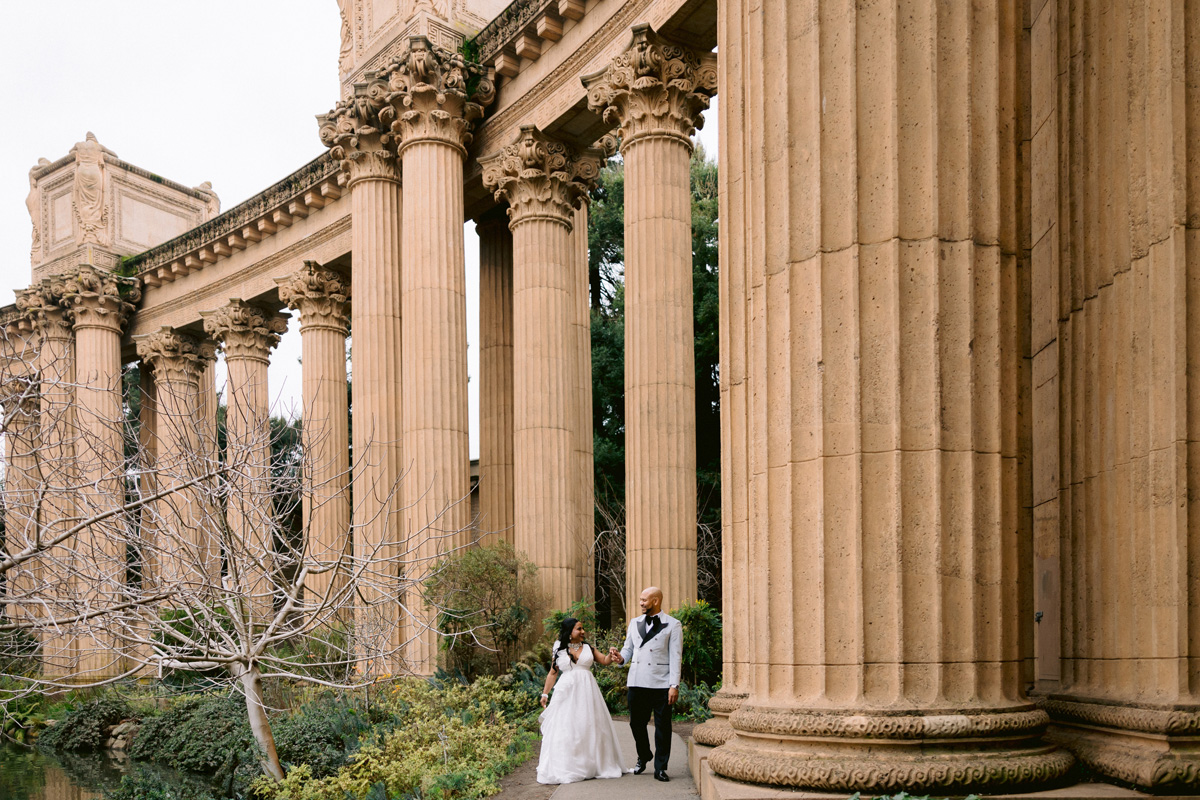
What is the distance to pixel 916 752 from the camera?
24.9ft

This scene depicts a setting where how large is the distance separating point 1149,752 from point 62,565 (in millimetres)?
12066

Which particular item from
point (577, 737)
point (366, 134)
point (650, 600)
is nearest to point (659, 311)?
point (650, 600)

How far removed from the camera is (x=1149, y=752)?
787 centimetres

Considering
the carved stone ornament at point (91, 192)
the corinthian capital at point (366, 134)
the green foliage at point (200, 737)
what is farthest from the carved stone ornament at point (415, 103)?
the carved stone ornament at point (91, 192)

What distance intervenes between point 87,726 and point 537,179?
890 inches

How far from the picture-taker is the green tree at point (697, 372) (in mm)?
47938

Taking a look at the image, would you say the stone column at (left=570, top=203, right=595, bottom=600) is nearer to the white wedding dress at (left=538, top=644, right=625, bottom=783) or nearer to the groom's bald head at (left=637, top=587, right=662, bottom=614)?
the white wedding dress at (left=538, top=644, right=625, bottom=783)

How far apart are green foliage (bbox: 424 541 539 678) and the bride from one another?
9.31m

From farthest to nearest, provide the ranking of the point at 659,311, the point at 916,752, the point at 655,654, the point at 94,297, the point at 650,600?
1. the point at 94,297
2. the point at 659,311
3. the point at 655,654
4. the point at 650,600
5. the point at 916,752

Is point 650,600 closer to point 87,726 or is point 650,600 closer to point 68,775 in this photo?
point 68,775

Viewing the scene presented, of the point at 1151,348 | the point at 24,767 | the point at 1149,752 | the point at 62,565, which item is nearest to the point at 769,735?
the point at 1149,752

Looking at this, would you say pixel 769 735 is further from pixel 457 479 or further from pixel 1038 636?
pixel 457 479

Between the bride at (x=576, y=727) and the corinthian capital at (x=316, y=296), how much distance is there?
2632cm

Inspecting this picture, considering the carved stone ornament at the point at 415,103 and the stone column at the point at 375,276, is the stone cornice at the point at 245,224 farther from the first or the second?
the carved stone ornament at the point at 415,103
